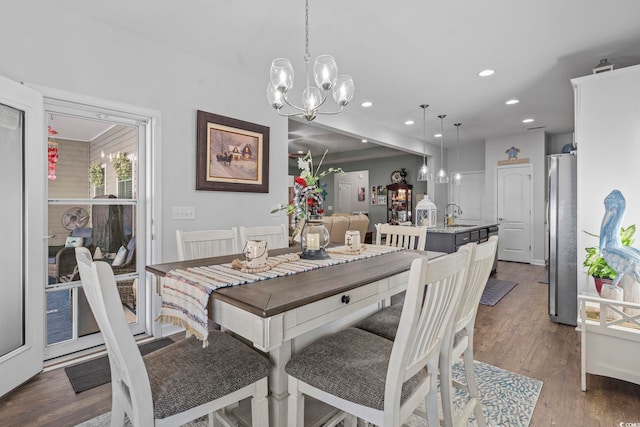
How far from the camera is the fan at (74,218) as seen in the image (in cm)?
245

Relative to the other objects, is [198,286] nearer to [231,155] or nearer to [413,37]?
[231,155]

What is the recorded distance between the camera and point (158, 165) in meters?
2.76

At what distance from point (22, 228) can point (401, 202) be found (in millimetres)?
7427

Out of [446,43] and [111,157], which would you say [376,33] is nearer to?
[446,43]

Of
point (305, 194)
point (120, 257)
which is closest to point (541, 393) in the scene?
point (305, 194)

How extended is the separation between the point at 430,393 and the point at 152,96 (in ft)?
9.71

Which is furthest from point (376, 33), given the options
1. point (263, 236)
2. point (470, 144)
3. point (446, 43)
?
point (470, 144)

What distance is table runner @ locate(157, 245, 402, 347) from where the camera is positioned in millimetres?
1193

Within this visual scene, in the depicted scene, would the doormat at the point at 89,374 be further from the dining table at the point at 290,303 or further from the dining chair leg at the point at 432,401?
the dining chair leg at the point at 432,401

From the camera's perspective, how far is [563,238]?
3117mm

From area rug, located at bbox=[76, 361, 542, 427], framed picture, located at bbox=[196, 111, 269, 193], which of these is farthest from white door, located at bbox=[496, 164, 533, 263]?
framed picture, located at bbox=[196, 111, 269, 193]

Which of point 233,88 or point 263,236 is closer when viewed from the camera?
point 263,236

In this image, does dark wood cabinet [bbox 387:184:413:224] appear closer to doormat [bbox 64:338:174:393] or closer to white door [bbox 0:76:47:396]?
doormat [bbox 64:338:174:393]

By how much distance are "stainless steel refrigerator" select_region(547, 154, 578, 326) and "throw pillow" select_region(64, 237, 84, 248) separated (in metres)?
4.31
